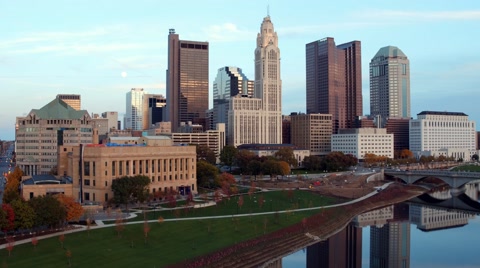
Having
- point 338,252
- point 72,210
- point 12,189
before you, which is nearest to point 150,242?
point 72,210

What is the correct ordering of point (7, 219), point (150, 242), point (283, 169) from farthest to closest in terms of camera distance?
point (283, 169), point (150, 242), point (7, 219)

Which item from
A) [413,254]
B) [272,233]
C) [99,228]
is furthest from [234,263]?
[413,254]

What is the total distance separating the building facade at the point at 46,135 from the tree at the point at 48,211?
234 feet

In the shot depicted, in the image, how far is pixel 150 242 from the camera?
59.4 m

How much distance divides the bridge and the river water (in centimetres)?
1617

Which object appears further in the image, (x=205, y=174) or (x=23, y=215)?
(x=205, y=174)

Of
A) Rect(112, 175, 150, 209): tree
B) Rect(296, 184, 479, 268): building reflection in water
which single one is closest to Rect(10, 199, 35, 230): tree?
Rect(112, 175, 150, 209): tree

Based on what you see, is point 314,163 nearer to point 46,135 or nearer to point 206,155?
point 206,155

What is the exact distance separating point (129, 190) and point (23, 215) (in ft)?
81.3

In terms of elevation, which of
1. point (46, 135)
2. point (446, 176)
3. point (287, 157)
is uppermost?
point (46, 135)

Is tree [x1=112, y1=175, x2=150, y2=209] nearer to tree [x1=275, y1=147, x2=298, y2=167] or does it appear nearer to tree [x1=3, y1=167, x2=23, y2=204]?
tree [x1=3, y1=167, x2=23, y2=204]

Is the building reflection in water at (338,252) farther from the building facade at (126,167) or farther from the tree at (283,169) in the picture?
the tree at (283,169)

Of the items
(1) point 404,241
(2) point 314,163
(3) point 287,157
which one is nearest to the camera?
(1) point 404,241

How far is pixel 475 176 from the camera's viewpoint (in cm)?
11950
